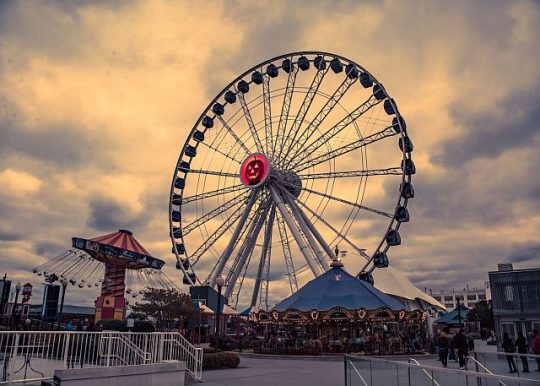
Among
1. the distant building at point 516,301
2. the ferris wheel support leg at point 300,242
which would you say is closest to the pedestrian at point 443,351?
the distant building at point 516,301

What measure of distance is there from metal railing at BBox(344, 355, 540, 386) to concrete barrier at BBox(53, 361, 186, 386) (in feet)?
16.1

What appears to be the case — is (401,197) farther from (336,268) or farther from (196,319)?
(196,319)

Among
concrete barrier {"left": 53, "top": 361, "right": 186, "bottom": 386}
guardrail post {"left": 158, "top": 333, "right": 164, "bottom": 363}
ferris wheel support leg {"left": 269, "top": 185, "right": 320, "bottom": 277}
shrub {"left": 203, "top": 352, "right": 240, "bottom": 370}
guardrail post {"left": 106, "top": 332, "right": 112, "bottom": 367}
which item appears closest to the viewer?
concrete barrier {"left": 53, "top": 361, "right": 186, "bottom": 386}

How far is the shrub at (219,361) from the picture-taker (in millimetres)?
17445

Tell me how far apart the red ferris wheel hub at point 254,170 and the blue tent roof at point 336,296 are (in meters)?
8.17

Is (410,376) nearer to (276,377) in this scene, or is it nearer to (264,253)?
(276,377)

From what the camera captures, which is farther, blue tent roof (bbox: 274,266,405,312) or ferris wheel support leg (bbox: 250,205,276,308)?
ferris wheel support leg (bbox: 250,205,276,308)

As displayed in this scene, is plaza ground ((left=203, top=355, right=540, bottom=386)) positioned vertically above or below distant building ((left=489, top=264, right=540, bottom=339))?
below

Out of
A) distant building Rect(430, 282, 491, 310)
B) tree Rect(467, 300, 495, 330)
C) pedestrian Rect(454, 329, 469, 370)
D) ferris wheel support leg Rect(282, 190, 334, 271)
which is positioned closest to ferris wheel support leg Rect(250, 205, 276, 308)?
ferris wheel support leg Rect(282, 190, 334, 271)

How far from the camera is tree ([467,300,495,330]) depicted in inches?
2838

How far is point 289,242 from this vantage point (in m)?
33.7

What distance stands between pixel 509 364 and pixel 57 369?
10.8m

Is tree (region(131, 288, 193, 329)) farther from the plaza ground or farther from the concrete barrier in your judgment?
the concrete barrier

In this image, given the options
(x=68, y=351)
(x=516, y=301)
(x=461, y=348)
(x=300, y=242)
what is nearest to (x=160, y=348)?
(x=68, y=351)
